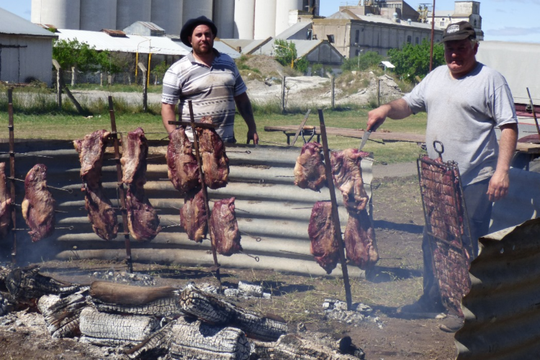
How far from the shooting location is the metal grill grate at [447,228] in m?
4.64

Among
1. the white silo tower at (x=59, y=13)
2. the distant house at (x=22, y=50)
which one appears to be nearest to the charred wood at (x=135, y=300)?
the distant house at (x=22, y=50)

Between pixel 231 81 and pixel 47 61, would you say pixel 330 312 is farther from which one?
pixel 47 61

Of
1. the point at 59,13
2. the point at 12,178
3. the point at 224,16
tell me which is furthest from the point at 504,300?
the point at 224,16

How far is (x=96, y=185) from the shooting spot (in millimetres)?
5898

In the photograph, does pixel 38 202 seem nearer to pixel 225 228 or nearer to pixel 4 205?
pixel 4 205

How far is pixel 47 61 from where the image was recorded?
36.2m

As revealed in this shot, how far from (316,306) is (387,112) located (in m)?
1.65

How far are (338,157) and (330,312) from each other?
132 centimetres

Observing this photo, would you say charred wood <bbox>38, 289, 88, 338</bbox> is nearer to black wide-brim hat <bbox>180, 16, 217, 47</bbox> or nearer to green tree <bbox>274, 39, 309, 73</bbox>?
black wide-brim hat <bbox>180, 16, 217, 47</bbox>

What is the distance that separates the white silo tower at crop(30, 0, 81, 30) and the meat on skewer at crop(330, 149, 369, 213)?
5864cm

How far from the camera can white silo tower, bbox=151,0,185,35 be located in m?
67.4

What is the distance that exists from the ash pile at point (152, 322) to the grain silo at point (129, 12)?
62.7 metres

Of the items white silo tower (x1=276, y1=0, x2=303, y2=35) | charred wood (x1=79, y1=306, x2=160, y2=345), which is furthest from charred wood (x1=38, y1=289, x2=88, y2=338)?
white silo tower (x1=276, y1=0, x2=303, y2=35)

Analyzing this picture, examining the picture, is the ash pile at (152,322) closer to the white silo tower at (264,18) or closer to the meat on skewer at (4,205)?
the meat on skewer at (4,205)
